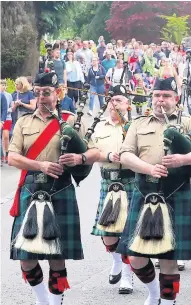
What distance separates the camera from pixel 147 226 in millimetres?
5371

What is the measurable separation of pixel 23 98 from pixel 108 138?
23.1ft

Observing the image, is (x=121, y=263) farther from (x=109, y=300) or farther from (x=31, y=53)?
(x=31, y=53)

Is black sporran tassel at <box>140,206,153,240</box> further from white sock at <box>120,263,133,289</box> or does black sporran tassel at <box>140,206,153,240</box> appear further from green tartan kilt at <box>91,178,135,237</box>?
white sock at <box>120,263,133,289</box>

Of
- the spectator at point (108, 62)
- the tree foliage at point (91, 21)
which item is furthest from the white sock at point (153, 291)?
the tree foliage at point (91, 21)

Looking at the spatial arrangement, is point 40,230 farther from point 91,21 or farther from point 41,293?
point 91,21

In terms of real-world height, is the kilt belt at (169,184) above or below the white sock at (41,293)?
above

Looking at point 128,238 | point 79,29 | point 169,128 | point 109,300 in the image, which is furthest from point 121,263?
point 79,29

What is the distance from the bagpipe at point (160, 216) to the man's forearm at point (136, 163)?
151 mm

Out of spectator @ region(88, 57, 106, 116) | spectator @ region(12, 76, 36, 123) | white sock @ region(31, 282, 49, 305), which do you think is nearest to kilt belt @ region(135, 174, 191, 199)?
white sock @ region(31, 282, 49, 305)

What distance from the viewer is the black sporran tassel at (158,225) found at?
17.5 feet

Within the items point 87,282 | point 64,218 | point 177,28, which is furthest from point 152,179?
point 177,28

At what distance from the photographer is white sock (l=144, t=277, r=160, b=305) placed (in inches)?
228

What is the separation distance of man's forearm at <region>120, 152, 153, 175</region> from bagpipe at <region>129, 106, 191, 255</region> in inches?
5.9

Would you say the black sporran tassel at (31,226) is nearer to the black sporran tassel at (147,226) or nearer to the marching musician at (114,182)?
the black sporran tassel at (147,226)
